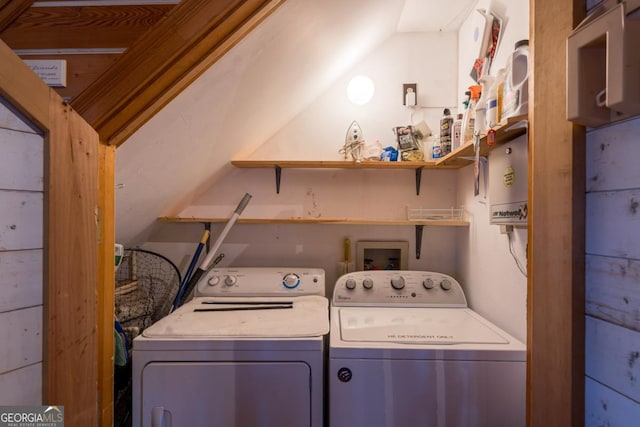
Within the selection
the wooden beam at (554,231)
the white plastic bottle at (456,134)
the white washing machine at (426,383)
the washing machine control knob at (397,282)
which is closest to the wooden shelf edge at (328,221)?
the washing machine control knob at (397,282)

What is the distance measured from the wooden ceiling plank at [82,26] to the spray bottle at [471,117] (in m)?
1.26

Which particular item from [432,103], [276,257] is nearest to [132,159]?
[276,257]

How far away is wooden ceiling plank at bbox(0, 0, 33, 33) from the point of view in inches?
30.3

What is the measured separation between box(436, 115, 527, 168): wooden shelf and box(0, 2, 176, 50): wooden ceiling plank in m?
1.11

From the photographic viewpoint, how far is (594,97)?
21.0 inches

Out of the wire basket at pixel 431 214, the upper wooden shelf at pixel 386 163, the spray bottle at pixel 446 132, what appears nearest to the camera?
the upper wooden shelf at pixel 386 163

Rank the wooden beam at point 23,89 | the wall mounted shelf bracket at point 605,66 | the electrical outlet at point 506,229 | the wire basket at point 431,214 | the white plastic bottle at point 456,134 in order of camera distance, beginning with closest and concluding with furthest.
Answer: the wall mounted shelf bracket at point 605,66
the wooden beam at point 23,89
the electrical outlet at point 506,229
the white plastic bottle at point 456,134
the wire basket at point 431,214

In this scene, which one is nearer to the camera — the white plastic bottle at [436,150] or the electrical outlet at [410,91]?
the white plastic bottle at [436,150]

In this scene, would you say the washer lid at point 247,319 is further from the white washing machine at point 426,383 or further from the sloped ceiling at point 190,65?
the sloped ceiling at point 190,65

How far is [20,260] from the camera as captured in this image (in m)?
0.62

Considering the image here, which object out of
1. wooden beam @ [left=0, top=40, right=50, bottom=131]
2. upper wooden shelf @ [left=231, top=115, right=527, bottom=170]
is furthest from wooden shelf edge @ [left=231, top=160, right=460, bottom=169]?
wooden beam @ [left=0, top=40, right=50, bottom=131]

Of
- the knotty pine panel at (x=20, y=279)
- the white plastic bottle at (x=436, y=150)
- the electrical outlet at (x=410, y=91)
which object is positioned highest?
the electrical outlet at (x=410, y=91)

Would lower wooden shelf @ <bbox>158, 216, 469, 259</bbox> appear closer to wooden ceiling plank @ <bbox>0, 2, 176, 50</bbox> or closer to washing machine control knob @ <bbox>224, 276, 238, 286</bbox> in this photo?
washing machine control knob @ <bbox>224, 276, 238, 286</bbox>

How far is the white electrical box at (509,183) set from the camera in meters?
1.07
